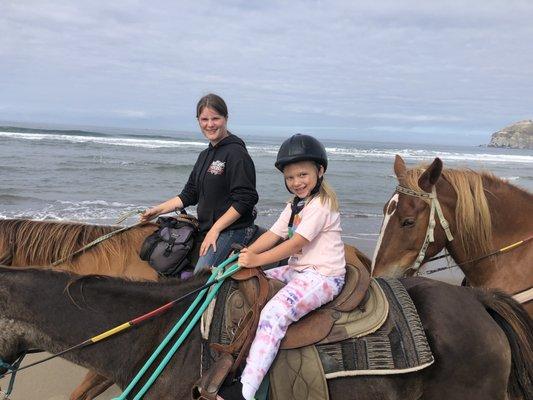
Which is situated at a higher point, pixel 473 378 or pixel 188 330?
pixel 188 330

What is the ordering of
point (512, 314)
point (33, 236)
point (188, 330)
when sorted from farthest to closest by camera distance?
point (33, 236) → point (512, 314) → point (188, 330)

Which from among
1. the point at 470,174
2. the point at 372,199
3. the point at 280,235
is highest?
the point at 470,174

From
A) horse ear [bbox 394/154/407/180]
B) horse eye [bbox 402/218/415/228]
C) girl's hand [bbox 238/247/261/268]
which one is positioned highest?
horse ear [bbox 394/154/407/180]

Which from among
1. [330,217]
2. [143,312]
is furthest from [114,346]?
[330,217]

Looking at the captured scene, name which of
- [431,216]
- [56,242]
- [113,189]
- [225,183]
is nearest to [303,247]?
[431,216]

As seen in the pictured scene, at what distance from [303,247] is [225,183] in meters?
1.44

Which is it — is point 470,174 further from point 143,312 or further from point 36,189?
point 36,189

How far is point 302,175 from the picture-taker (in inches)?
95.8

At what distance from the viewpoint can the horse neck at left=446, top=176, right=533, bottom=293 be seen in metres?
3.12

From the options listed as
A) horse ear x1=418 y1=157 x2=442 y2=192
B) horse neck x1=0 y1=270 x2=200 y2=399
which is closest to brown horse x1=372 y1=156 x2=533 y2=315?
horse ear x1=418 y1=157 x2=442 y2=192

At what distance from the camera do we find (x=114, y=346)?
7.14 ft

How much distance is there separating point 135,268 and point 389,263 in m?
2.03

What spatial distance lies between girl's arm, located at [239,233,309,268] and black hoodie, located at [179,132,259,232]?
4.34ft

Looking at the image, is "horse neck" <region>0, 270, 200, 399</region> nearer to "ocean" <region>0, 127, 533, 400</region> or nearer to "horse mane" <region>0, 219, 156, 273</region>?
"horse mane" <region>0, 219, 156, 273</region>
